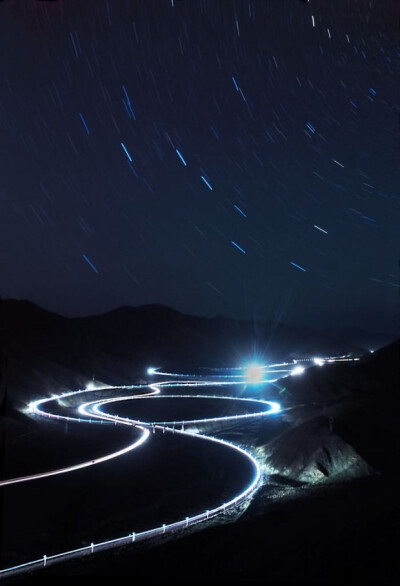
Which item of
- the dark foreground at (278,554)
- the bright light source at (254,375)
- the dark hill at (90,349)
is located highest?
the dark hill at (90,349)

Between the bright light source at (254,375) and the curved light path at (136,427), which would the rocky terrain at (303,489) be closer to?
the curved light path at (136,427)

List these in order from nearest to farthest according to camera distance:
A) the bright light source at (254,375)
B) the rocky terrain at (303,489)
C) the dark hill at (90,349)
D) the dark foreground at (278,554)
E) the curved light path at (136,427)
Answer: the dark foreground at (278,554), the rocky terrain at (303,489), the curved light path at (136,427), the dark hill at (90,349), the bright light source at (254,375)

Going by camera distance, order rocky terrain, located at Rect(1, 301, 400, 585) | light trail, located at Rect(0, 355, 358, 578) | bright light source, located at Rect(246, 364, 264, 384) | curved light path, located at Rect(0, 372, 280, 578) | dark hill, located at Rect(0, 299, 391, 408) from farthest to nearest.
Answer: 1. bright light source, located at Rect(246, 364, 264, 384)
2. dark hill, located at Rect(0, 299, 391, 408)
3. light trail, located at Rect(0, 355, 358, 578)
4. curved light path, located at Rect(0, 372, 280, 578)
5. rocky terrain, located at Rect(1, 301, 400, 585)

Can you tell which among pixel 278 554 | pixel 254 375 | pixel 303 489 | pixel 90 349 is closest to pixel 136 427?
pixel 303 489

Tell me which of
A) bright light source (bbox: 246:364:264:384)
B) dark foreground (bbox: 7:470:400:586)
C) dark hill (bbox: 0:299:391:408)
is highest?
dark hill (bbox: 0:299:391:408)

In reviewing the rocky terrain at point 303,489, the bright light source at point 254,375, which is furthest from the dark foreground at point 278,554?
the bright light source at point 254,375

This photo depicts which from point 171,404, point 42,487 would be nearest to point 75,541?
point 42,487

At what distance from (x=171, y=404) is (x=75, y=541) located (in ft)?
164

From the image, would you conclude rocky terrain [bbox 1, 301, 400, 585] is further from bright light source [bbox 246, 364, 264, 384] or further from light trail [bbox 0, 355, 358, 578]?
bright light source [bbox 246, 364, 264, 384]

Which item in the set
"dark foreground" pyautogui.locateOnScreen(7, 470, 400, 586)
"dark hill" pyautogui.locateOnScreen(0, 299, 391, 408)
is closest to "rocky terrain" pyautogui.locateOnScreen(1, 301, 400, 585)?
"dark foreground" pyautogui.locateOnScreen(7, 470, 400, 586)

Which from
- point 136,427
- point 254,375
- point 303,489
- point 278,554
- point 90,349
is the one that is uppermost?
point 90,349

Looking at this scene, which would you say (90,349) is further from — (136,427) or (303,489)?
(303,489)

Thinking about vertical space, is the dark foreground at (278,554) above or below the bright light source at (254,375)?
below

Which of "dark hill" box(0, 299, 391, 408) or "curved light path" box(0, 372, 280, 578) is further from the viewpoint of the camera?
"dark hill" box(0, 299, 391, 408)
